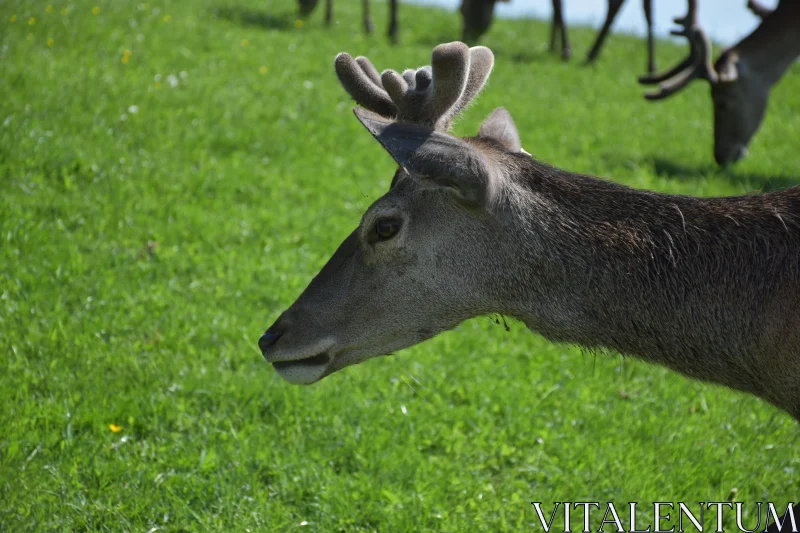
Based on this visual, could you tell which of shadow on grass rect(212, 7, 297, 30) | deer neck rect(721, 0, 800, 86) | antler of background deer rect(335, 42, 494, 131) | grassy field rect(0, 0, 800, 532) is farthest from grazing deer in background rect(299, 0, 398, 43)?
antler of background deer rect(335, 42, 494, 131)

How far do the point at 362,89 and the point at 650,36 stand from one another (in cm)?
1075

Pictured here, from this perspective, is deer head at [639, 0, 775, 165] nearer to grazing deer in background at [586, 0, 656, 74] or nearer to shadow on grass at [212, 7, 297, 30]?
grazing deer in background at [586, 0, 656, 74]

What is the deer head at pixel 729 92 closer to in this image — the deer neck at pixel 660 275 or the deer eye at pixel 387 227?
the deer neck at pixel 660 275

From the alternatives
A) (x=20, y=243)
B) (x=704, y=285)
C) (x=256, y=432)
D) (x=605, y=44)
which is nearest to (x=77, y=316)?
(x=20, y=243)

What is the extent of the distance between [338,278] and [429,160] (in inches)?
27.5

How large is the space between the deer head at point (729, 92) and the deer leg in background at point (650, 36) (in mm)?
3423

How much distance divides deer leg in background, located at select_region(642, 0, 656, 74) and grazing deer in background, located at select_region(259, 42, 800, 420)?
34.3 feet

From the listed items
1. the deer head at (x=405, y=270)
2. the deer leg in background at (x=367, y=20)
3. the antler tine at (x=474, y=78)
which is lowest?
the deer leg in background at (x=367, y=20)

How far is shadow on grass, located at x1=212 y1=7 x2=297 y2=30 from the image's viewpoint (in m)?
12.1

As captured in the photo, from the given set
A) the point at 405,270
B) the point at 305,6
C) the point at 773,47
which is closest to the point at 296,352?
the point at 405,270

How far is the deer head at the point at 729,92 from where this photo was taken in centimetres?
942

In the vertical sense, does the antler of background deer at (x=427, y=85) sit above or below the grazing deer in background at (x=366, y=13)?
above

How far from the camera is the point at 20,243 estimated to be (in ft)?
18.6

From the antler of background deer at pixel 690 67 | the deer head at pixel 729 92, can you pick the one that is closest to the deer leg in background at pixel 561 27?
the antler of background deer at pixel 690 67
